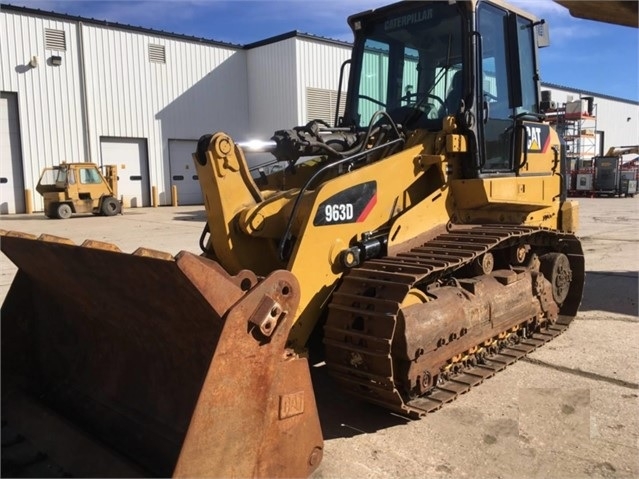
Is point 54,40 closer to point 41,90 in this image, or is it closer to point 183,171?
point 41,90

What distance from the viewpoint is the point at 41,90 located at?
22.4 meters

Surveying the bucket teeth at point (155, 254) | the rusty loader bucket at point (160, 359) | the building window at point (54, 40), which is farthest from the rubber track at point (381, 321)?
the building window at point (54, 40)

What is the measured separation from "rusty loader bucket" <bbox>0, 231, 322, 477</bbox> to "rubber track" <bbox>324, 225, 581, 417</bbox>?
55 centimetres

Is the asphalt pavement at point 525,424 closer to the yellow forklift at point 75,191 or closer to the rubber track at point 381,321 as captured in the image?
the rubber track at point 381,321

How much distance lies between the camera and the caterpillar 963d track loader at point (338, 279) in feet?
9.20

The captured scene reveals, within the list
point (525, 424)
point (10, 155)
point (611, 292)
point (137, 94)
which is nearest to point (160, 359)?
point (525, 424)

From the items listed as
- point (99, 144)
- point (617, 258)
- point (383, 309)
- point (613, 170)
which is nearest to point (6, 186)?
point (99, 144)

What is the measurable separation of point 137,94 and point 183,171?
12.8 feet

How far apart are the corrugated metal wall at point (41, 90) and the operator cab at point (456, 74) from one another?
20.1 metres

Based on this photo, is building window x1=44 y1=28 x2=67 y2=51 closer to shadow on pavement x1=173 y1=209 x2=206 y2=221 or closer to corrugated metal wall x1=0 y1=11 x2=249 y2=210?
corrugated metal wall x1=0 y1=11 x2=249 y2=210

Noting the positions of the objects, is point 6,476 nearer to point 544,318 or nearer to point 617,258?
point 544,318

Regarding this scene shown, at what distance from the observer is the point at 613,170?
27750 millimetres

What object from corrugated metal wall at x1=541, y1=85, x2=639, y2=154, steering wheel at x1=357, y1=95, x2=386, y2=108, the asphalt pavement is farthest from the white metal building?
corrugated metal wall at x1=541, y1=85, x2=639, y2=154

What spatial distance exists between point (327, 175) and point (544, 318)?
102 inches
